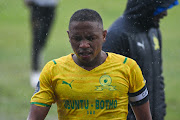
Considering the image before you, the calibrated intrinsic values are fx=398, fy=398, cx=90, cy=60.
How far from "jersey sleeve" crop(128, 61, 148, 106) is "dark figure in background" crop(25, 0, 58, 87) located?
449cm

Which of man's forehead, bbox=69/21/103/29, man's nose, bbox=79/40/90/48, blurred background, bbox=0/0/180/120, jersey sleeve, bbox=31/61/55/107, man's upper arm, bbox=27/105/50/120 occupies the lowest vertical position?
blurred background, bbox=0/0/180/120

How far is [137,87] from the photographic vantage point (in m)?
2.75

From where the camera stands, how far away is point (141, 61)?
340 centimetres

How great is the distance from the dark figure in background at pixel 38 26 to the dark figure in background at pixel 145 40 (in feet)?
12.3

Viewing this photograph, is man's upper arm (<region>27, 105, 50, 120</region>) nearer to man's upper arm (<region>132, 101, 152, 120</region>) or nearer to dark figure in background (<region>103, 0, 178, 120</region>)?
man's upper arm (<region>132, 101, 152, 120</region>)

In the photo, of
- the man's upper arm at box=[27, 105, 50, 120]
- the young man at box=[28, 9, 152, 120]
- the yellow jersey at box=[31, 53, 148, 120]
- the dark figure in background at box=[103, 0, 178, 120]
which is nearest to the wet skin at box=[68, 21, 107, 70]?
the young man at box=[28, 9, 152, 120]

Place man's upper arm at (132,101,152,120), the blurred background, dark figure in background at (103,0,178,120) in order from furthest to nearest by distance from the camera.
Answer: the blurred background < dark figure in background at (103,0,178,120) < man's upper arm at (132,101,152,120)

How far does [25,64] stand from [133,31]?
19.5 feet

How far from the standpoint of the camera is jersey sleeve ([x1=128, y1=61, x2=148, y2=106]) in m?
2.72

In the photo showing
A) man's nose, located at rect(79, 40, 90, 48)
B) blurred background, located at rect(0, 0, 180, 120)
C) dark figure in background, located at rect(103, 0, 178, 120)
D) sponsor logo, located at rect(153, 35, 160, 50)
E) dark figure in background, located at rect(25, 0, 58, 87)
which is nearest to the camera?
man's nose, located at rect(79, 40, 90, 48)

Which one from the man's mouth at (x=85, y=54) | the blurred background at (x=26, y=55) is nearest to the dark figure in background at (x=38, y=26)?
the blurred background at (x=26, y=55)

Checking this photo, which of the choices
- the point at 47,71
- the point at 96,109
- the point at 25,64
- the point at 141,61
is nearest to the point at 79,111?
the point at 96,109

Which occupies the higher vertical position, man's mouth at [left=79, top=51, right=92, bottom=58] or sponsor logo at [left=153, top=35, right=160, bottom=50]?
man's mouth at [left=79, top=51, right=92, bottom=58]

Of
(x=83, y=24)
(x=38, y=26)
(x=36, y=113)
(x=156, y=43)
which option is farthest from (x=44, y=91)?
(x=38, y=26)
